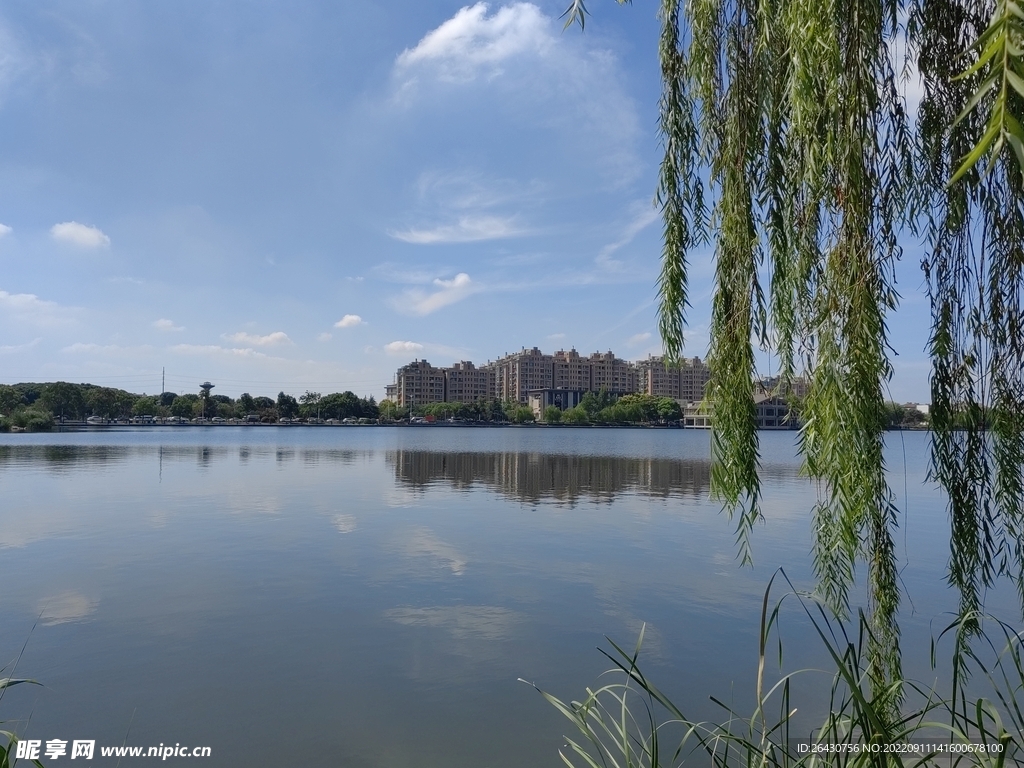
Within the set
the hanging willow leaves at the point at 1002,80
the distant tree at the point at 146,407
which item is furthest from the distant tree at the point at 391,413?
the hanging willow leaves at the point at 1002,80

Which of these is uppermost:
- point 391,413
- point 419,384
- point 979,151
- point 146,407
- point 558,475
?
point 419,384

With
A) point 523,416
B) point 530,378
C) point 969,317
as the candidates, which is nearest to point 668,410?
point 523,416

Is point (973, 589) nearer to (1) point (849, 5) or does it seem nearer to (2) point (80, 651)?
(1) point (849, 5)

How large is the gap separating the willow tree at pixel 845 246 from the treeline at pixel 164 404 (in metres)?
94.5

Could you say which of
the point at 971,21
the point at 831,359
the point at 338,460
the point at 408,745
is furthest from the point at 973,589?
the point at 338,460

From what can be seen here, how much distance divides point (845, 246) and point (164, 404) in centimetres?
15742

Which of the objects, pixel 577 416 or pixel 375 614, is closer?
pixel 375 614

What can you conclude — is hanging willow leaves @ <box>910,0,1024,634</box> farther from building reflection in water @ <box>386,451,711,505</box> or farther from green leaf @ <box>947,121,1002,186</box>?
building reflection in water @ <box>386,451,711,505</box>

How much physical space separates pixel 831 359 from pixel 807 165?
3.10 ft

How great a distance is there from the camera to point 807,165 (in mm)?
3090

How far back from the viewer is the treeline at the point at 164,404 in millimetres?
100312

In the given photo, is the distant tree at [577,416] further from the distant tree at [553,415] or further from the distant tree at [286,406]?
the distant tree at [286,406]

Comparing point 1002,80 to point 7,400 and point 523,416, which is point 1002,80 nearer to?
point 7,400

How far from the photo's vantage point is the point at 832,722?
114 inches
